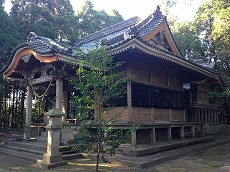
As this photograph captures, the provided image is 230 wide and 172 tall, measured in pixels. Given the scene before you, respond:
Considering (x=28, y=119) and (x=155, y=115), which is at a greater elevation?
(x=155, y=115)

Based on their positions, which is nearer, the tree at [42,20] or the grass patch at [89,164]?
the grass patch at [89,164]

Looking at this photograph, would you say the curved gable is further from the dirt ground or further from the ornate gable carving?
the dirt ground

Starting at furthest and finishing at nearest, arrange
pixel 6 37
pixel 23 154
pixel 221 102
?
pixel 221 102 → pixel 6 37 → pixel 23 154

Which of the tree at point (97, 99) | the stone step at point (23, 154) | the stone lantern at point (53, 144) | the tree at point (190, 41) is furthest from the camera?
the tree at point (190, 41)

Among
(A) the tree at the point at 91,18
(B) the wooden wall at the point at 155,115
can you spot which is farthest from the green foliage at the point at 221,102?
(A) the tree at the point at 91,18

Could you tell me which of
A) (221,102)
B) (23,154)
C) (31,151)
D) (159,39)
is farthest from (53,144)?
(221,102)

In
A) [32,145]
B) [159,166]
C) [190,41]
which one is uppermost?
[190,41]

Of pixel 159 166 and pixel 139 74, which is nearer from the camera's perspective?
pixel 159 166

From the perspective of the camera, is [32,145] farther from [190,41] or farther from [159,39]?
[190,41]

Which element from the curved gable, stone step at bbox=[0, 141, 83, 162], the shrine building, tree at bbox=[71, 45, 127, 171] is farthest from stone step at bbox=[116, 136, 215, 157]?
the curved gable

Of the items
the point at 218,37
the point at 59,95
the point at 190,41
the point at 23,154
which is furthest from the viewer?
the point at 190,41

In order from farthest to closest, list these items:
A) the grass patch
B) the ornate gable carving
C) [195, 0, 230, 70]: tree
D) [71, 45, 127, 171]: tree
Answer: [195, 0, 230, 70]: tree → the ornate gable carving → the grass patch → [71, 45, 127, 171]: tree

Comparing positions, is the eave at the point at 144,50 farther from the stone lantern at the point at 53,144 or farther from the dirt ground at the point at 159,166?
the dirt ground at the point at 159,166

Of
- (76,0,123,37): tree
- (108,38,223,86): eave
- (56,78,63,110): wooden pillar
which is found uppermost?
(76,0,123,37): tree
